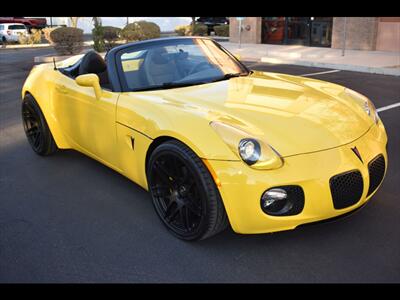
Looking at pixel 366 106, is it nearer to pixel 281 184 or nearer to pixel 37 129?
pixel 281 184

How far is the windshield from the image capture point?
140 inches

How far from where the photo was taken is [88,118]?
148 inches

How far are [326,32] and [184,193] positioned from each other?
1574 centimetres

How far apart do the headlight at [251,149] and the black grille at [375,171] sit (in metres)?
0.66

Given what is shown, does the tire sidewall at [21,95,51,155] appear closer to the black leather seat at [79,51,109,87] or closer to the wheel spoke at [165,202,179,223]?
the black leather seat at [79,51,109,87]

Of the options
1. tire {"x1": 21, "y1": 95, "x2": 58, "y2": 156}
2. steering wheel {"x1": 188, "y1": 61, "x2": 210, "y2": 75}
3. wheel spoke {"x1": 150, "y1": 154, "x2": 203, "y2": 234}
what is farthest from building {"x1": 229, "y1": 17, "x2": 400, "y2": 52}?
wheel spoke {"x1": 150, "y1": 154, "x2": 203, "y2": 234}

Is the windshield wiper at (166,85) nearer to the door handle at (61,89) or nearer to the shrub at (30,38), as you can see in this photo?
the door handle at (61,89)

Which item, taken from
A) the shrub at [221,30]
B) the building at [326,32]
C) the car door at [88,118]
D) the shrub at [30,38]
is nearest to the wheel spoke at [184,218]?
the car door at [88,118]

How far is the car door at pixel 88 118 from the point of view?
11.5ft

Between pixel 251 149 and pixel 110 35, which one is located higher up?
pixel 110 35

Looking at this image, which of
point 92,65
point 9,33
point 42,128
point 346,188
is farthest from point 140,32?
point 346,188
